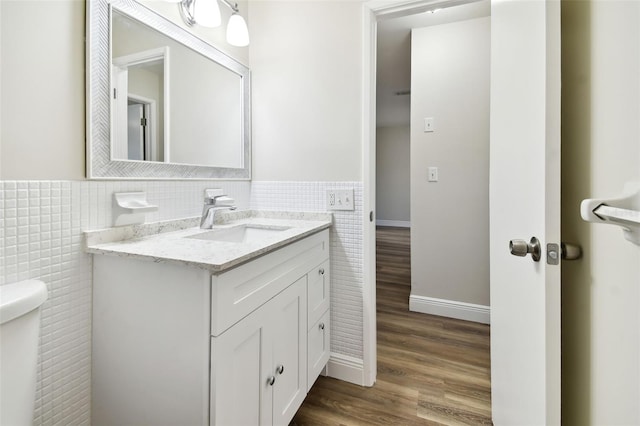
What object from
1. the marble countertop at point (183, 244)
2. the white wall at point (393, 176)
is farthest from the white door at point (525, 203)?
the white wall at point (393, 176)

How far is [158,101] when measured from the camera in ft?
4.19

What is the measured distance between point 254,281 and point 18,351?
0.57 metres

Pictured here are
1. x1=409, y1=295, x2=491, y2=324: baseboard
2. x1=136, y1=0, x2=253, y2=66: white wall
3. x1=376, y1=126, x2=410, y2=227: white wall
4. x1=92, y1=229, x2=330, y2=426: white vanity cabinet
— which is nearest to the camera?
x1=92, y1=229, x2=330, y2=426: white vanity cabinet

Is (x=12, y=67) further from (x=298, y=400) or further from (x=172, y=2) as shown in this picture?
(x=298, y=400)

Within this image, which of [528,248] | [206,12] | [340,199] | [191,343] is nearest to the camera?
[528,248]

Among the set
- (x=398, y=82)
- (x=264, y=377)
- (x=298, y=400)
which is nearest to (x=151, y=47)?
(x=264, y=377)

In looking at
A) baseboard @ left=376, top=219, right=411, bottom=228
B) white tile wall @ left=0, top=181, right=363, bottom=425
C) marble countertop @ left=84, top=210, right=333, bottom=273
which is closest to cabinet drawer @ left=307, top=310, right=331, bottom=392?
marble countertop @ left=84, top=210, right=333, bottom=273

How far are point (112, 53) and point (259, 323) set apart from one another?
3.49ft

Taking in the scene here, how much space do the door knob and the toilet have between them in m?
1.19

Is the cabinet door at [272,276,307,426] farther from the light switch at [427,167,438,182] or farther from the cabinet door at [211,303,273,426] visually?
the light switch at [427,167,438,182]

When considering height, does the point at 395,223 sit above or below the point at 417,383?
above

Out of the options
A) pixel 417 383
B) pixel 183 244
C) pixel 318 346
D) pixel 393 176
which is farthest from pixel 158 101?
pixel 393 176

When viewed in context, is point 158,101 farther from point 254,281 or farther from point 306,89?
point 254,281

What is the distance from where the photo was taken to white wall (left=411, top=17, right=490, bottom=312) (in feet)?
7.48
